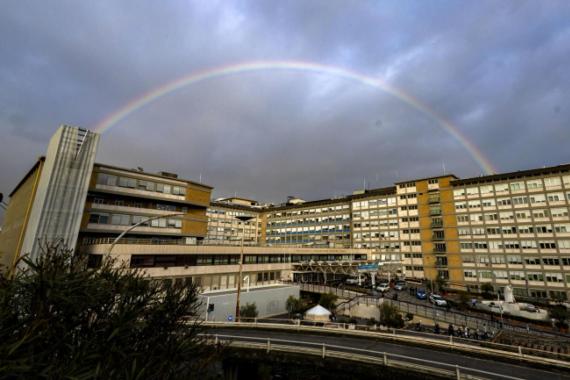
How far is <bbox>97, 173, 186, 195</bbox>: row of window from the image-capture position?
37438 millimetres

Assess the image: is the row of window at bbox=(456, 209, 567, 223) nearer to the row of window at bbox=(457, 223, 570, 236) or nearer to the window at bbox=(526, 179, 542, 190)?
the row of window at bbox=(457, 223, 570, 236)

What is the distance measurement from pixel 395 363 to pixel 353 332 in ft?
20.1

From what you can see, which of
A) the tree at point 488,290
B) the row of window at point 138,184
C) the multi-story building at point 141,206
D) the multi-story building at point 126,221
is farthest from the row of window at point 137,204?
the tree at point 488,290

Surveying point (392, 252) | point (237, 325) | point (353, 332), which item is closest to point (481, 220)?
point (392, 252)

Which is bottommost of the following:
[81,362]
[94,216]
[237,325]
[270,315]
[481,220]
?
[270,315]

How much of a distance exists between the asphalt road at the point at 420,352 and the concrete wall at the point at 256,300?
10.8 meters

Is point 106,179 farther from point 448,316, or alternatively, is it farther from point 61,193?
point 448,316

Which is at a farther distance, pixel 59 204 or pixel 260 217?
pixel 260 217

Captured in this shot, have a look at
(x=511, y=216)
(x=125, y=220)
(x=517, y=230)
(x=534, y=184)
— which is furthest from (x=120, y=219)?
(x=534, y=184)

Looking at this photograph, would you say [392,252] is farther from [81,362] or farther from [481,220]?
[81,362]

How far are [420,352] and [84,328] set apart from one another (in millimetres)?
15918

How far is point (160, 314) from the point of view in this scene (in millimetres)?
9453

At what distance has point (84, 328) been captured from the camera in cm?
727

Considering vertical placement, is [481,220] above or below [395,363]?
above
